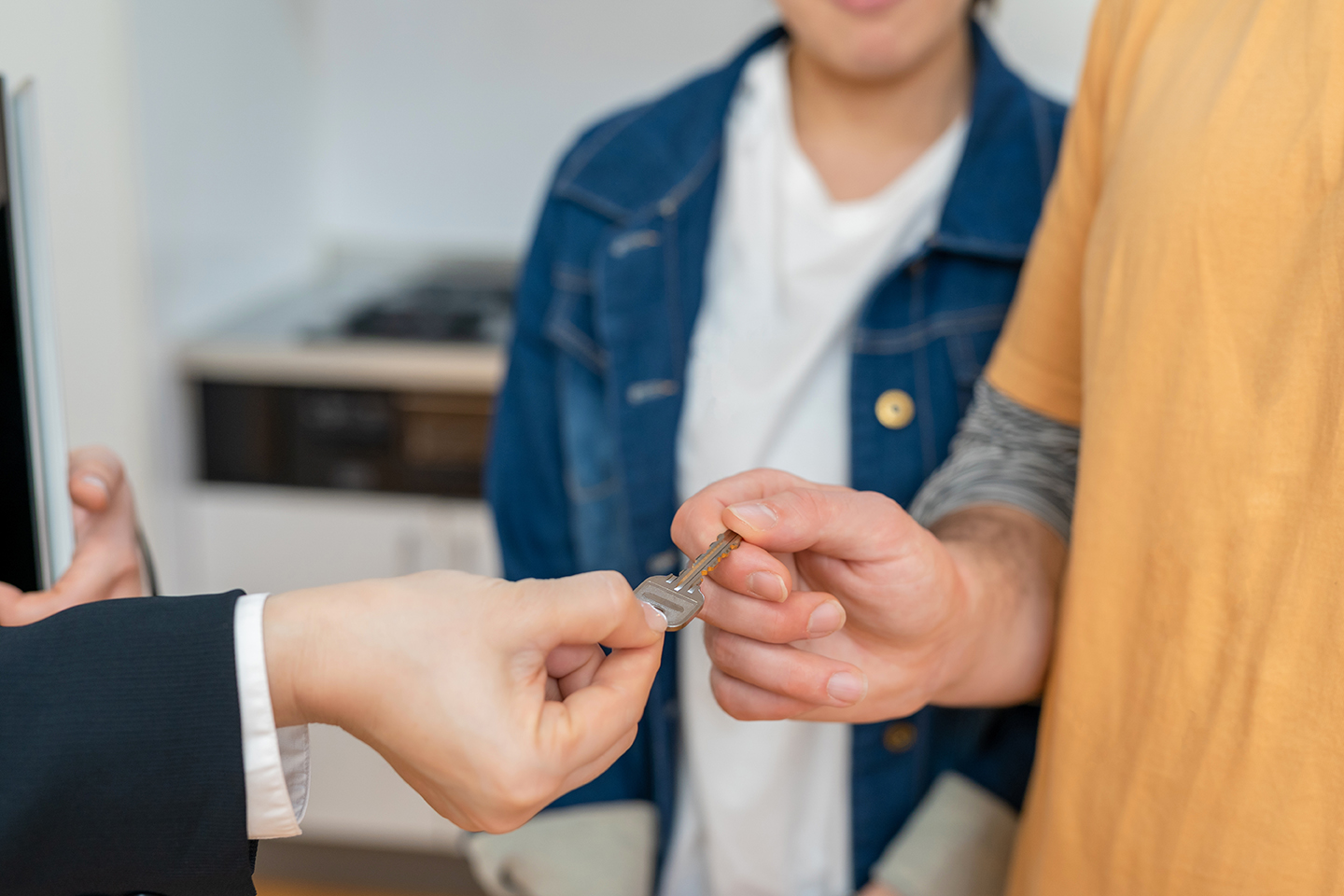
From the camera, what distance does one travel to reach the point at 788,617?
1.93 feet

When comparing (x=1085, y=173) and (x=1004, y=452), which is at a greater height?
(x=1085, y=173)

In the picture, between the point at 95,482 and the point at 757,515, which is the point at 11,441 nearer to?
the point at 95,482

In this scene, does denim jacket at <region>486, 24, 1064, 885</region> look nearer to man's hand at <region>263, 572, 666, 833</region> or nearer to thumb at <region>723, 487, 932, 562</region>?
thumb at <region>723, 487, 932, 562</region>

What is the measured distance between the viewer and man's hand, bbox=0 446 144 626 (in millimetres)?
590

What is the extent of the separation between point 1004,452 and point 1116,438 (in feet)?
0.62

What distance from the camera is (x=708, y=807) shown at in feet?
3.17

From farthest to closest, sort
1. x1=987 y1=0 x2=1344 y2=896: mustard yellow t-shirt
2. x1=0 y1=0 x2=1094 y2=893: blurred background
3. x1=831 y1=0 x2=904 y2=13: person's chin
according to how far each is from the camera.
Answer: x1=0 y1=0 x2=1094 y2=893: blurred background < x1=831 y1=0 x2=904 y2=13: person's chin < x1=987 y1=0 x2=1344 y2=896: mustard yellow t-shirt

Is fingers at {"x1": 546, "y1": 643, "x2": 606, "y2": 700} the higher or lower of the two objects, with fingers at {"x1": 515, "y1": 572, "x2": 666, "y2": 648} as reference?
lower

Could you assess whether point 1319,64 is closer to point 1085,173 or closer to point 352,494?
point 1085,173

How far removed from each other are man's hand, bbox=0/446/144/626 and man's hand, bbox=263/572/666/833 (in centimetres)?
21

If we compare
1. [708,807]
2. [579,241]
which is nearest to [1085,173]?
[579,241]

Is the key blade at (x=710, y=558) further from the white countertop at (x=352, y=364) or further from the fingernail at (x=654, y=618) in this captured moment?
the white countertop at (x=352, y=364)

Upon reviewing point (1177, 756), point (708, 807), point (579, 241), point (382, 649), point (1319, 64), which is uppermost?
point (1319, 64)

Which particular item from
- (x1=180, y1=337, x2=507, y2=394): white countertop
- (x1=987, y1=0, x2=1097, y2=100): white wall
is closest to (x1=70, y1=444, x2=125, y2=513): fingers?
(x1=180, y1=337, x2=507, y2=394): white countertop
